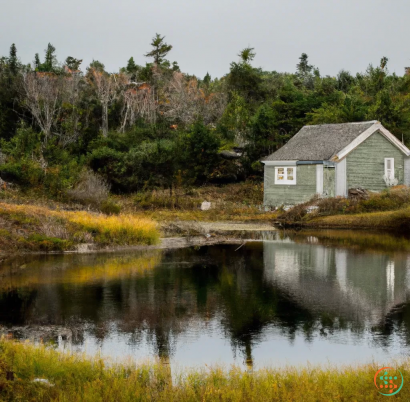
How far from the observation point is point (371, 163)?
40.5 metres

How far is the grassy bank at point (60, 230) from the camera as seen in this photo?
2358 centimetres

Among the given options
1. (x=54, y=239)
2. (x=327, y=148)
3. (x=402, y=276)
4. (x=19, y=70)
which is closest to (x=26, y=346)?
(x=402, y=276)

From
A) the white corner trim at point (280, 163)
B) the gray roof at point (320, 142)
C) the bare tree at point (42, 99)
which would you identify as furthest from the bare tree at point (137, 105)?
the gray roof at point (320, 142)

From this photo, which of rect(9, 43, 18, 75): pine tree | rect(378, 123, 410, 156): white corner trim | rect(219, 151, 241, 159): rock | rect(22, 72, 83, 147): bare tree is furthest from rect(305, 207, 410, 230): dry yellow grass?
rect(9, 43, 18, 75): pine tree

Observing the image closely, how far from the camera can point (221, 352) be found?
1082cm

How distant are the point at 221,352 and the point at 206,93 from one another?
61960mm

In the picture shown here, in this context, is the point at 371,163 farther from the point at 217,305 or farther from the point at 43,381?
the point at 43,381

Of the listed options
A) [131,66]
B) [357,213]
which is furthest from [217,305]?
[131,66]

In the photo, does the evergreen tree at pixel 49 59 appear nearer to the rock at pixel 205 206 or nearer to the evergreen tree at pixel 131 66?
the evergreen tree at pixel 131 66

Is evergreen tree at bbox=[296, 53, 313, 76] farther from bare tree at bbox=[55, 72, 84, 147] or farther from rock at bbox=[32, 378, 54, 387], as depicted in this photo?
rock at bbox=[32, 378, 54, 387]

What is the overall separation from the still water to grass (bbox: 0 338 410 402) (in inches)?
46.2

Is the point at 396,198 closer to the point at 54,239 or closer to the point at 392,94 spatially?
the point at 54,239

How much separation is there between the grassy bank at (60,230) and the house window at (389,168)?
2104 cm

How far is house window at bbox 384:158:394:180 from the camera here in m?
41.1
